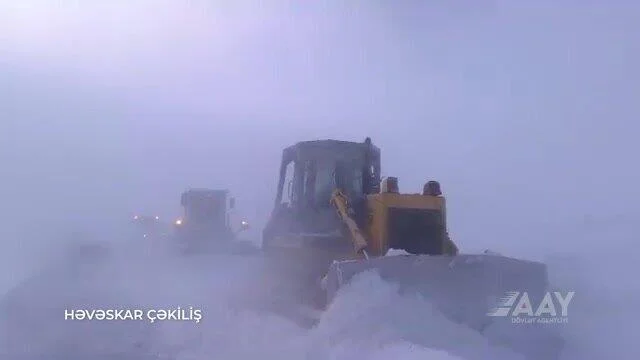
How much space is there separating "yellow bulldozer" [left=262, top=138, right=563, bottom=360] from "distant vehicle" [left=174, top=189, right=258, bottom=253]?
1188cm

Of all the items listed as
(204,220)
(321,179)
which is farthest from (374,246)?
(204,220)

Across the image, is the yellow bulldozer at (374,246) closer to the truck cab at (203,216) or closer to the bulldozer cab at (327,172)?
the bulldozer cab at (327,172)

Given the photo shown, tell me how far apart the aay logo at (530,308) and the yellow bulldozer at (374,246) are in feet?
0.25

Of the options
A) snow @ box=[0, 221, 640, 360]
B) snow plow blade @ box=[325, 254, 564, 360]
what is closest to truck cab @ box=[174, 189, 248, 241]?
snow @ box=[0, 221, 640, 360]

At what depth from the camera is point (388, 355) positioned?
7.56 metres

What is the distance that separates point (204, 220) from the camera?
2559cm

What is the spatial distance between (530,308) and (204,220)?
17.4 metres

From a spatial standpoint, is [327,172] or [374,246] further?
[327,172]

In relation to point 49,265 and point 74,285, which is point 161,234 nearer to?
point 49,265

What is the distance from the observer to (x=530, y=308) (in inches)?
369

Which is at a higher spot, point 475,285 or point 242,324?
point 475,285

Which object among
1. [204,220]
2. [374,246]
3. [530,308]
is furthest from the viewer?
[204,220]

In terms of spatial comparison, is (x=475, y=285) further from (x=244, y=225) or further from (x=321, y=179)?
(x=244, y=225)

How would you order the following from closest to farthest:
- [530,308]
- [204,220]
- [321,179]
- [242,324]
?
1. [530,308]
2. [242,324]
3. [321,179]
4. [204,220]
